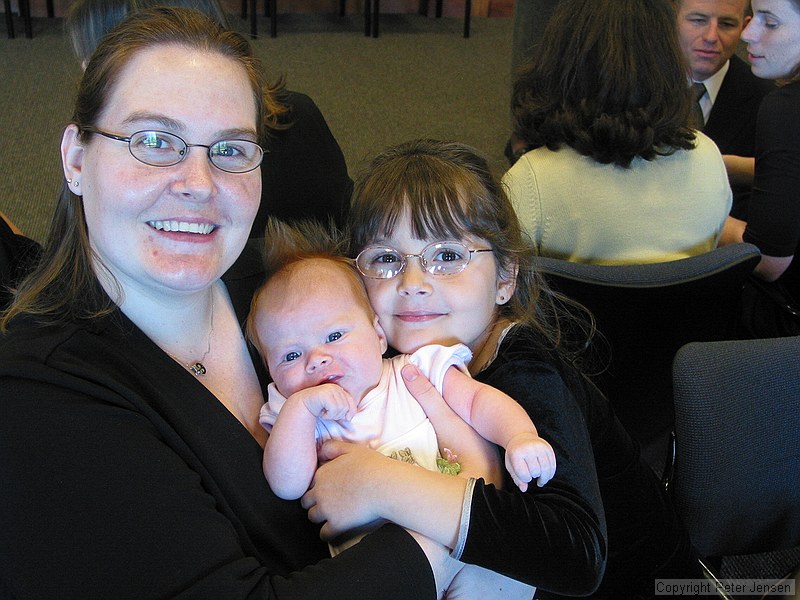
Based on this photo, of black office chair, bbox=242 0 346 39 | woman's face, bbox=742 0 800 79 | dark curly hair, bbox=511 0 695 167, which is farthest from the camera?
black office chair, bbox=242 0 346 39

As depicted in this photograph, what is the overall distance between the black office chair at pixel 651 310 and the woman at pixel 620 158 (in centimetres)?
35

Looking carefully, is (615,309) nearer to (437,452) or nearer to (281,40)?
(437,452)

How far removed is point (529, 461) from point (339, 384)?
15.4 inches

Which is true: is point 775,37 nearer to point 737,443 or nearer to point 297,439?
point 737,443

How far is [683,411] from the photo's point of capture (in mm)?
1719

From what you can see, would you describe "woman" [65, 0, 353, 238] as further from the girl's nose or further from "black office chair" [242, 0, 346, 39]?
"black office chair" [242, 0, 346, 39]

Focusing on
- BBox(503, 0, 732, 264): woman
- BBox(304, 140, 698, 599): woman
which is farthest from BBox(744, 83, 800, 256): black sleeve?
BBox(304, 140, 698, 599): woman

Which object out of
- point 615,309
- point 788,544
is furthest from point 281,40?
point 788,544

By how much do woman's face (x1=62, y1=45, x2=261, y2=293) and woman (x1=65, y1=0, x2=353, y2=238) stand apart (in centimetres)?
99

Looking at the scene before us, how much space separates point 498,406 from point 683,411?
0.55 meters

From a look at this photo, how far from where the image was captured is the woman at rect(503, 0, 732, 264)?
2.31 meters

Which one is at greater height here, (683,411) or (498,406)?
(498,406)

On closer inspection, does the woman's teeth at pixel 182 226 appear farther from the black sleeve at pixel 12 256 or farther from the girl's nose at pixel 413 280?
the black sleeve at pixel 12 256

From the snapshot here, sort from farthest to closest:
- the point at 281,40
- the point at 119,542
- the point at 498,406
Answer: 1. the point at 281,40
2. the point at 498,406
3. the point at 119,542
